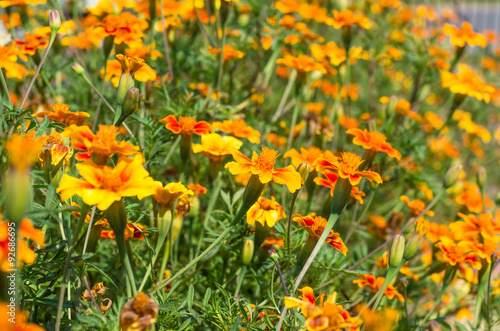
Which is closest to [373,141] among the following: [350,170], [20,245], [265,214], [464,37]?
[350,170]

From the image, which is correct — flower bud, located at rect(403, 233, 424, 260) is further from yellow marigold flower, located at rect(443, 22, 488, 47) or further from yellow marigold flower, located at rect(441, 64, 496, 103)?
yellow marigold flower, located at rect(443, 22, 488, 47)

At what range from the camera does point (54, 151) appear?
96cm

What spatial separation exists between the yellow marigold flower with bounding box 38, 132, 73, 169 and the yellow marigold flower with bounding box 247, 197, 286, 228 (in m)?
0.45

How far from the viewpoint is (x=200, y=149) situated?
125 centimetres

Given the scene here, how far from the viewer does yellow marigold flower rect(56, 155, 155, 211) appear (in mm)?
773

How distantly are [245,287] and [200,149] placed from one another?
0.50 metres

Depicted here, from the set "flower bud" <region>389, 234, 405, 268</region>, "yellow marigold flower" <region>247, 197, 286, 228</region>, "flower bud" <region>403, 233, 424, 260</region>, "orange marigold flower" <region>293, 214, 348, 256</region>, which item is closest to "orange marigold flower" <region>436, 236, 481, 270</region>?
"flower bud" <region>403, 233, 424, 260</region>

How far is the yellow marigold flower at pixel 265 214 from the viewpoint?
1.10 metres

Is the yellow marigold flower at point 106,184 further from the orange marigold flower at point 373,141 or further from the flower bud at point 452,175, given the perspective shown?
the flower bud at point 452,175

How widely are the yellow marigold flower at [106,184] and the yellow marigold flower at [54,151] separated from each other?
169mm

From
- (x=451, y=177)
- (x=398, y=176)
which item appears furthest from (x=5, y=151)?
(x=398, y=176)

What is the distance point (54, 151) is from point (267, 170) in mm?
471

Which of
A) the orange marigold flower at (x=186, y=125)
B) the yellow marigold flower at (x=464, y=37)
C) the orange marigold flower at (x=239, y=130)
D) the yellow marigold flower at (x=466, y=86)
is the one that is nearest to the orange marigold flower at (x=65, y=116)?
the orange marigold flower at (x=186, y=125)

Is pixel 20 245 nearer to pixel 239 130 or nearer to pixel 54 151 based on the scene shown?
pixel 54 151
